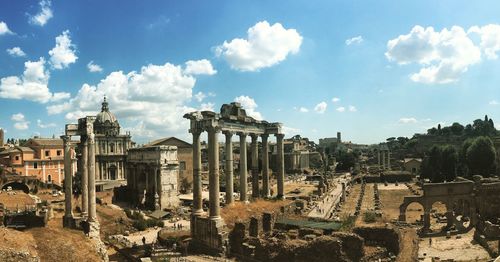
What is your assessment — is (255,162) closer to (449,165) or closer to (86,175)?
(86,175)

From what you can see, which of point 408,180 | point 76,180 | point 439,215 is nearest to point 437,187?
point 439,215

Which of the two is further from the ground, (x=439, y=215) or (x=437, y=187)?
(x=437, y=187)

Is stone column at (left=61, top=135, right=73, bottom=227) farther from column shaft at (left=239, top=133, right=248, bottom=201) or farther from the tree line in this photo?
the tree line

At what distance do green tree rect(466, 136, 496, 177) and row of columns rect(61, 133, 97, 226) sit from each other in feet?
187

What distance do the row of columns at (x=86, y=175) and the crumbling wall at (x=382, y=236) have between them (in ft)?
62.1

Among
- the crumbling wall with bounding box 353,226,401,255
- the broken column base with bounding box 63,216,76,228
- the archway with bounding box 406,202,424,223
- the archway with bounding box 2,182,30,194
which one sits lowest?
the archway with bounding box 406,202,424,223

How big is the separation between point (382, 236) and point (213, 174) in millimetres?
11198

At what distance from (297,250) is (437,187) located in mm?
25370

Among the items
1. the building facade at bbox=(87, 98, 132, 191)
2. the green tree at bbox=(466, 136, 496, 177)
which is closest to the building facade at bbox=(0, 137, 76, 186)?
the building facade at bbox=(87, 98, 132, 191)

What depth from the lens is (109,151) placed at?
2685 inches

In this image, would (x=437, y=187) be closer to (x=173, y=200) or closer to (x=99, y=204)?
(x=173, y=200)

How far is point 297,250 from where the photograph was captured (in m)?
20.0

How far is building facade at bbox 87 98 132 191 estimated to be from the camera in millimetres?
67062

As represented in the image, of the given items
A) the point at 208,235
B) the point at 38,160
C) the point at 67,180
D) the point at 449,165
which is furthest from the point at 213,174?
the point at 449,165
